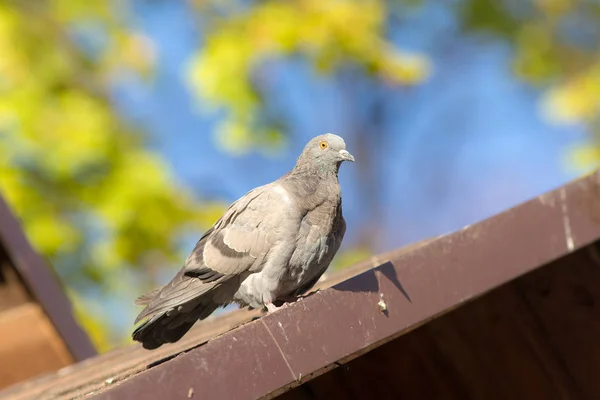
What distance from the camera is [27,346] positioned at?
545 cm

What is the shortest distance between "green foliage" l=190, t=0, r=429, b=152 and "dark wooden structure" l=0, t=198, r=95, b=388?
3974 mm

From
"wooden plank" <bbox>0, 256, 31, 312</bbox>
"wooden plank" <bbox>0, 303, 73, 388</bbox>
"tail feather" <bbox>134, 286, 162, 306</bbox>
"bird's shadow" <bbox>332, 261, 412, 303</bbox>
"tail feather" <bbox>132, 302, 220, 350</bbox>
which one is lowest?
"bird's shadow" <bbox>332, 261, 412, 303</bbox>

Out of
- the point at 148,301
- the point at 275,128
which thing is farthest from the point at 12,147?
the point at 148,301

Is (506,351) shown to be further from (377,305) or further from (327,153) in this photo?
(327,153)

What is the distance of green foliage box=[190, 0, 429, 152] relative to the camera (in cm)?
903

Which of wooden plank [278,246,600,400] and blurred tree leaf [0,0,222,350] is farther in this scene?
blurred tree leaf [0,0,222,350]

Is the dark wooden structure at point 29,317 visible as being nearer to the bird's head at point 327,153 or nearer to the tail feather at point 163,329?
the tail feather at point 163,329

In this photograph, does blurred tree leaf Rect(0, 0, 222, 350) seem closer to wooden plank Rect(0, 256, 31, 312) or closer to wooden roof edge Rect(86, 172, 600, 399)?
wooden plank Rect(0, 256, 31, 312)

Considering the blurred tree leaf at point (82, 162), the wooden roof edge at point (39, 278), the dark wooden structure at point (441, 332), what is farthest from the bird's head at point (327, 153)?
the blurred tree leaf at point (82, 162)

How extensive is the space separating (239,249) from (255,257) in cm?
10

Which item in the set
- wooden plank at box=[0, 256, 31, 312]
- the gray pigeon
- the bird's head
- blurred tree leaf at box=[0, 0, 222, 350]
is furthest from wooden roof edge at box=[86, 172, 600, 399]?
blurred tree leaf at box=[0, 0, 222, 350]

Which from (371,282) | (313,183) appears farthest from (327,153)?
(371,282)

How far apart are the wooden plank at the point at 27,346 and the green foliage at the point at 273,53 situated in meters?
3.98

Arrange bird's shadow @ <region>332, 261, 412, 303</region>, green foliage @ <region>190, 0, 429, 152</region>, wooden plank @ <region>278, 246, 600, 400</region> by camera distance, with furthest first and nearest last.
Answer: green foliage @ <region>190, 0, 429, 152</region> → wooden plank @ <region>278, 246, 600, 400</region> → bird's shadow @ <region>332, 261, 412, 303</region>
